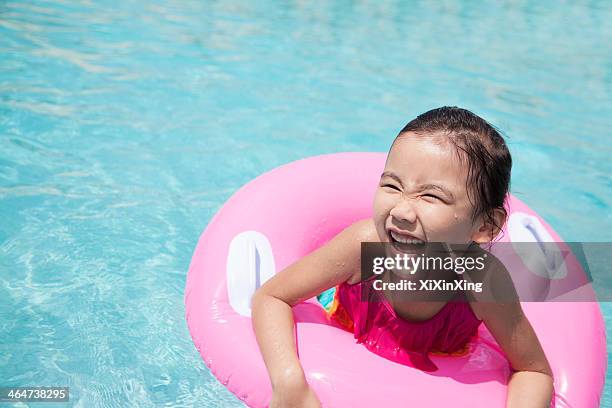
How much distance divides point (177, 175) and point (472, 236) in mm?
2842

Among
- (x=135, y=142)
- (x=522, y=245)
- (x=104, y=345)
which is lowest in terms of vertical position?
(x=104, y=345)

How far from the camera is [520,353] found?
2.05 metres

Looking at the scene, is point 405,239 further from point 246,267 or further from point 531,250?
point 531,250

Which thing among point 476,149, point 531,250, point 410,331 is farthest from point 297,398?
point 531,250

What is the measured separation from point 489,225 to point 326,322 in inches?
25.6

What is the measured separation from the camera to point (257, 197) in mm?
2676

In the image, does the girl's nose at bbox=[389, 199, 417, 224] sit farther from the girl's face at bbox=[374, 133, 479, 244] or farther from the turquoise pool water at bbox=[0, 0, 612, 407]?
the turquoise pool water at bbox=[0, 0, 612, 407]

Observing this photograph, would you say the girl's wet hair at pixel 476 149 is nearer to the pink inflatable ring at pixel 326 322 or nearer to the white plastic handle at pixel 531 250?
the pink inflatable ring at pixel 326 322

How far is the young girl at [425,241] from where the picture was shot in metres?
1.90

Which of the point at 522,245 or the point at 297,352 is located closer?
the point at 297,352

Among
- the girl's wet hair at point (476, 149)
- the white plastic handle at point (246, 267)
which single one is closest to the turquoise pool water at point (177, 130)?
the white plastic handle at point (246, 267)

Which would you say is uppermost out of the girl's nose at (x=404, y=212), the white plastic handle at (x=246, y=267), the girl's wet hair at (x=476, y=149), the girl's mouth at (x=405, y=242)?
the girl's wet hair at (x=476, y=149)

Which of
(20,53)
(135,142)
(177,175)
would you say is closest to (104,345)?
(177,175)

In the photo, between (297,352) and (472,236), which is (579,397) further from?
(297,352)
